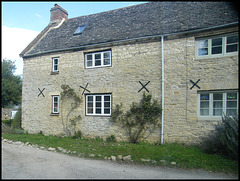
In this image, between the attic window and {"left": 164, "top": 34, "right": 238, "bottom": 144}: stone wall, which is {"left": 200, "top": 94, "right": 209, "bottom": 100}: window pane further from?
the attic window

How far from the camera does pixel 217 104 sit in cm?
845

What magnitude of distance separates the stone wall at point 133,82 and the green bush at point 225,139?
38 centimetres

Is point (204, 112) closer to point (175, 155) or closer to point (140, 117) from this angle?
point (175, 155)

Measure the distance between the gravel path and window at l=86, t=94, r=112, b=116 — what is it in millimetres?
4475

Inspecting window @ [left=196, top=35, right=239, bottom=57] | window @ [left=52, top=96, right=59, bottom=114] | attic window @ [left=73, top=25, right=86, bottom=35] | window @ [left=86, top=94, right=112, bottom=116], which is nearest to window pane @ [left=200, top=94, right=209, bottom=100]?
window @ [left=196, top=35, right=239, bottom=57]

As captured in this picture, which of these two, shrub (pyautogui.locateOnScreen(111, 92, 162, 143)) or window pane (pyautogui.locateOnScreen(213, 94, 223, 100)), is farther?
shrub (pyautogui.locateOnScreen(111, 92, 162, 143))

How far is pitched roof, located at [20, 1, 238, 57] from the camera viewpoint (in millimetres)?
9258

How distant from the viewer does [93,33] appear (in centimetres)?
1223

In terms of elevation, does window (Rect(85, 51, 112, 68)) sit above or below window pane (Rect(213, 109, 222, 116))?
above

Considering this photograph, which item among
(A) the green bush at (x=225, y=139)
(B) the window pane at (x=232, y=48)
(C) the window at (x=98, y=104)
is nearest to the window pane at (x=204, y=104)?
(A) the green bush at (x=225, y=139)

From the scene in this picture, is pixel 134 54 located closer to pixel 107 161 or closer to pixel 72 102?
pixel 72 102

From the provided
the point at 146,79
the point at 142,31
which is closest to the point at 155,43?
the point at 142,31

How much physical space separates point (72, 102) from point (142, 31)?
602 centimetres

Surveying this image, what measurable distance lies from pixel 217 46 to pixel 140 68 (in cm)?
379
